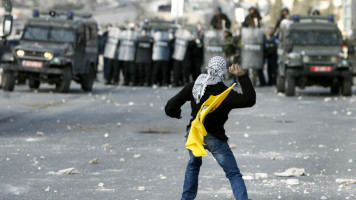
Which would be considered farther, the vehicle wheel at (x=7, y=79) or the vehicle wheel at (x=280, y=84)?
the vehicle wheel at (x=280, y=84)

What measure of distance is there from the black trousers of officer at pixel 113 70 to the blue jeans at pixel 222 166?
A: 25149mm

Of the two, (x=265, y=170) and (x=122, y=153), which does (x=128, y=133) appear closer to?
(x=122, y=153)

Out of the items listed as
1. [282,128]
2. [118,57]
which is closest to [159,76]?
[118,57]

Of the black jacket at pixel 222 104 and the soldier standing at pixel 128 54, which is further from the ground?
the black jacket at pixel 222 104

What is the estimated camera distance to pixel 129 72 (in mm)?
33156

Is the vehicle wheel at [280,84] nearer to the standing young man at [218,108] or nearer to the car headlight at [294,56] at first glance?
the car headlight at [294,56]

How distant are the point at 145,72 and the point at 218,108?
25.2m

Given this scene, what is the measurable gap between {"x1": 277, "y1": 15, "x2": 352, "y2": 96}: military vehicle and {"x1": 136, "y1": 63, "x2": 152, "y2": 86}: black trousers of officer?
5575 millimetres

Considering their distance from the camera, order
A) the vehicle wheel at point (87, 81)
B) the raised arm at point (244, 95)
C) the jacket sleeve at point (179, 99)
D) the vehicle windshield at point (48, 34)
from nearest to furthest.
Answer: the raised arm at point (244, 95) → the jacket sleeve at point (179, 99) → the vehicle windshield at point (48, 34) → the vehicle wheel at point (87, 81)

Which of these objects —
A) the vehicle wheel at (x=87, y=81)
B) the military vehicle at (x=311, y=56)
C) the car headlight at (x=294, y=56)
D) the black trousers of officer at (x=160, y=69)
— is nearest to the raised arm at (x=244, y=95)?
the military vehicle at (x=311, y=56)

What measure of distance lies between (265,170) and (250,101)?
3777mm

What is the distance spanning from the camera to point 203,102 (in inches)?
310

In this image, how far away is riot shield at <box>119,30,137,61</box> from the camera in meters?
32.5

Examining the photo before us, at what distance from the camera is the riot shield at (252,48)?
3278 cm
